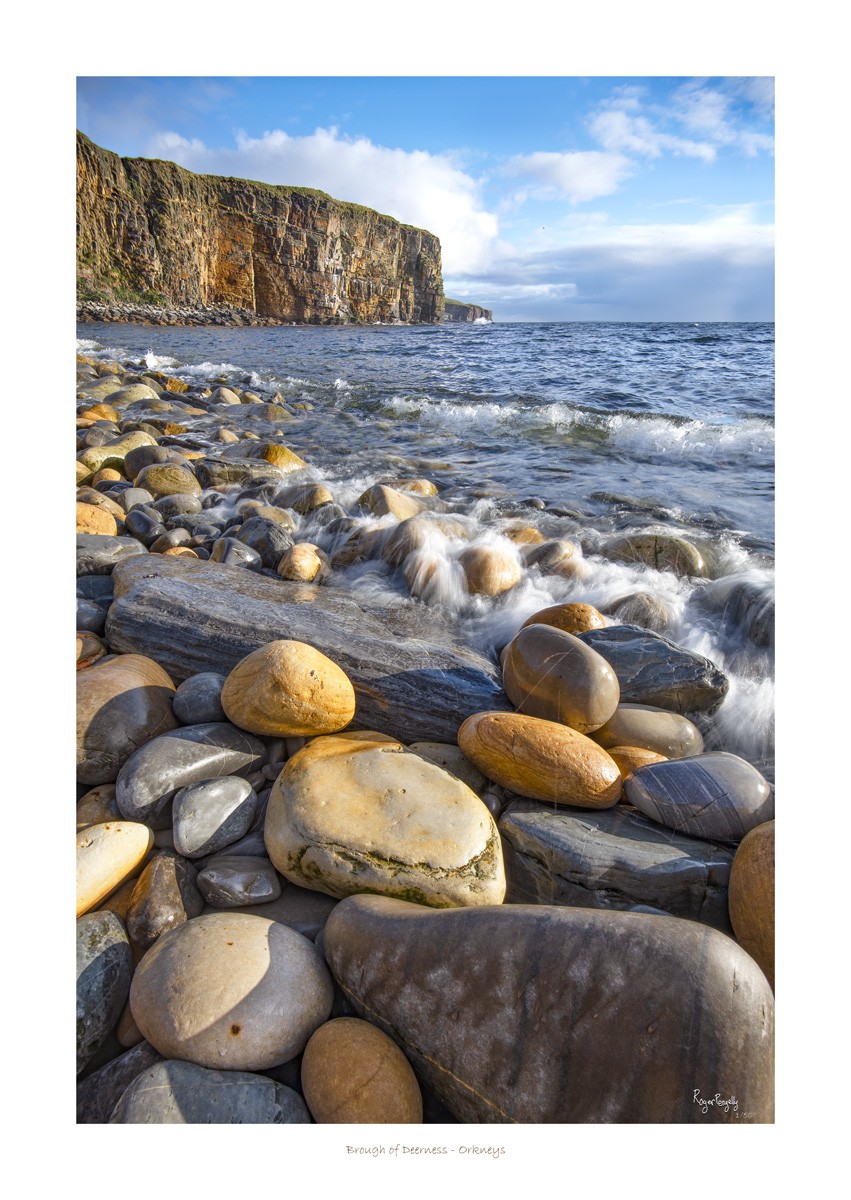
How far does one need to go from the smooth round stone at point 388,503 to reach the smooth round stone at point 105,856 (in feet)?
10.2

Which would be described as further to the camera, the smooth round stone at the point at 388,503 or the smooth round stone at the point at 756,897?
the smooth round stone at the point at 388,503

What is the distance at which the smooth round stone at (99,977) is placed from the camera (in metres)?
1.23

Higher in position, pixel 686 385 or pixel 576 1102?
pixel 686 385

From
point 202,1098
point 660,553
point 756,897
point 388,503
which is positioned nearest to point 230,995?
point 202,1098

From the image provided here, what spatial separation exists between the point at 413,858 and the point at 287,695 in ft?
2.19

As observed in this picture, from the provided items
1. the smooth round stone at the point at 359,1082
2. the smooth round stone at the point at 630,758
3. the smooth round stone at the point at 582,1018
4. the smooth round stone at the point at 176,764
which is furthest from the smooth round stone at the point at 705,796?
the smooth round stone at the point at 176,764

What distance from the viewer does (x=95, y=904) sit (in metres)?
1.46

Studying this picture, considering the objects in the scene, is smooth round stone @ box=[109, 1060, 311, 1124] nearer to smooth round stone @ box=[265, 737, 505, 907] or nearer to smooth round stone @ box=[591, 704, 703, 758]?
smooth round stone @ box=[265, 737, 505, 907]

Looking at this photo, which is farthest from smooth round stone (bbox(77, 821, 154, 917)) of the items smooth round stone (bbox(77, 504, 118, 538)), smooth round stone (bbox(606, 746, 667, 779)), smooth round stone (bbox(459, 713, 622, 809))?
smooth round stone (bbox(77, 504, 118, 538))

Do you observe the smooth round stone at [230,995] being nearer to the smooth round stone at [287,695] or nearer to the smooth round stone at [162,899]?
the smooth round stone at [162,899]

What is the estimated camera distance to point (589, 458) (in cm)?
685
